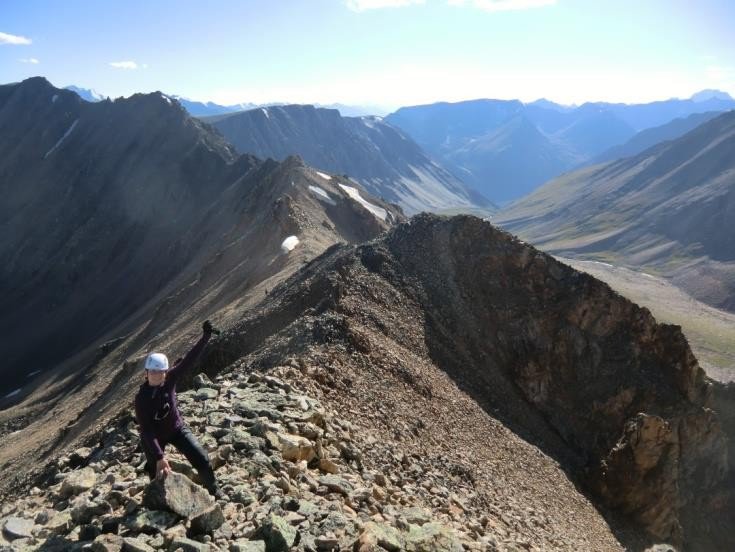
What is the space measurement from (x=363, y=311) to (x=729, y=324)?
14852cm

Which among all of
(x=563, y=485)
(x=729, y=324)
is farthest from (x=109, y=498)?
(x=729, y=324)

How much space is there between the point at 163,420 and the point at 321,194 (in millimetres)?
67275

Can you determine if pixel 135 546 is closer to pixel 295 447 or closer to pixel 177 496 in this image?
pixel 177 496

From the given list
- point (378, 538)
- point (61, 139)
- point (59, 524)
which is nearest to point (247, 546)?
point (378, 538)

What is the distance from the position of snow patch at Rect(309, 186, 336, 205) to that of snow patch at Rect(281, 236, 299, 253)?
21.7 meters

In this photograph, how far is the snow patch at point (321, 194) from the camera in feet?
253

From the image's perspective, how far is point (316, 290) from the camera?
100 ft

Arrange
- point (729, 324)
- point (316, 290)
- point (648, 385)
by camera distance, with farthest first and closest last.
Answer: point (729, 324), point (648, 385), point (316, 290)

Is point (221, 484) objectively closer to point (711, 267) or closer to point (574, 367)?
point (574, 367)

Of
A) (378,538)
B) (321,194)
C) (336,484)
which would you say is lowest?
(336,484)

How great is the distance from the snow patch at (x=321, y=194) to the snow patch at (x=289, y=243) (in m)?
21.7

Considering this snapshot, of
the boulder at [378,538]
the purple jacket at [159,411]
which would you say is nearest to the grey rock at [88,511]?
the purple jacket at [159,411]

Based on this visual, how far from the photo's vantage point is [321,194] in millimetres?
77812

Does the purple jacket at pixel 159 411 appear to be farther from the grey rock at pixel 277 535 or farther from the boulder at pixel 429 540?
the boulder at pixel 429 540
